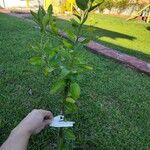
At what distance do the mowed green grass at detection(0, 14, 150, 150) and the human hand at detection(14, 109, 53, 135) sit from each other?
1.23 m

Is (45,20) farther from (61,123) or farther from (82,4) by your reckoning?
(61,123)

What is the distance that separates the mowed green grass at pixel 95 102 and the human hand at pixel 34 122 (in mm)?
1234

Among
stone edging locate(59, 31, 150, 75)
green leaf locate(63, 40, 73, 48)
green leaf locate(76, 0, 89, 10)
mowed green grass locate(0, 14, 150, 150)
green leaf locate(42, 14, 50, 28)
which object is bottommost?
stone edging locate(59, 31, 150, 75)

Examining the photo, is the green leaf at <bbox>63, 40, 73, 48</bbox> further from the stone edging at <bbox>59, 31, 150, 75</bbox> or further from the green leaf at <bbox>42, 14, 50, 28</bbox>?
the stone edging at <bbox>59, 31, 150, 75</bbox>

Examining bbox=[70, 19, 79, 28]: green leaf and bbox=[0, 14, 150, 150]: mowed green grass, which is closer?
bbox=[70, 19, 79, 28]: green leaf

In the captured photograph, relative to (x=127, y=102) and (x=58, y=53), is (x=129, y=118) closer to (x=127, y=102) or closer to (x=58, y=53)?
(x=127, y=102)

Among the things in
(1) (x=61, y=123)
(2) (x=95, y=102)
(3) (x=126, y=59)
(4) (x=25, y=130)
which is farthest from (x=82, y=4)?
(3) (x=126, y=59)

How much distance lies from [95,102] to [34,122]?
2.39 meters

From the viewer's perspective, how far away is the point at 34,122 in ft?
6.36

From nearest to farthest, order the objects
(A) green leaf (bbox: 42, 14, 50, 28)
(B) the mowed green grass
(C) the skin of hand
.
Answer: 1. (A) green leaf (bbox: 42, 14, 50, 28)
2. (C) the skin of hand
3. (B) the mowed green grass

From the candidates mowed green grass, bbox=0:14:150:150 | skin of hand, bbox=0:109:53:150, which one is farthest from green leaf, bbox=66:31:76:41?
mowed green grass, bbox=0:14:150:150

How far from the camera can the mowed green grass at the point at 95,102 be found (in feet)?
11.2

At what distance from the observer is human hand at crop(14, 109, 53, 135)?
1879mm

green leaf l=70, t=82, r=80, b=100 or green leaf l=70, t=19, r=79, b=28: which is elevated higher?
green leaf l=70, t=19, r=79, b=28
